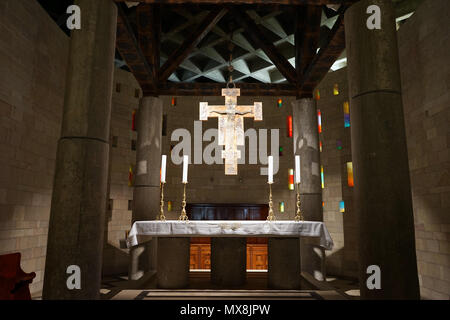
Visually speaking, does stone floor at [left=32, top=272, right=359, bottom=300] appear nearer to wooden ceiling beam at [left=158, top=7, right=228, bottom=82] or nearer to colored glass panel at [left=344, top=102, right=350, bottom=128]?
wooden ceiling beam at [left=158, top=7, right=228, bottom=82]

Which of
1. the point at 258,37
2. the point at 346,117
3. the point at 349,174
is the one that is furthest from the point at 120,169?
the point at 346,117

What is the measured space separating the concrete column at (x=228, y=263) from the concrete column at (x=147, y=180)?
6.05ft

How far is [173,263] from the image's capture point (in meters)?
6.05

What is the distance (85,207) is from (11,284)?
2388mm

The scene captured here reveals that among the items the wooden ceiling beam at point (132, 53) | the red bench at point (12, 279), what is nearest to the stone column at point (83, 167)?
the wooden ceiling beam at point (132, 53)

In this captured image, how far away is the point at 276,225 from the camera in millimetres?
5125

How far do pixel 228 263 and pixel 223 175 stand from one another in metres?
5.91

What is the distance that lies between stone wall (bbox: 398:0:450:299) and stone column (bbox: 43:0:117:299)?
5.65 meters

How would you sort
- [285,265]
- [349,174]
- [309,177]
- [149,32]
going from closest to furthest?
[285,265] → [149,32] → [309,177] → [349,174]

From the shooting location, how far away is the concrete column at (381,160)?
11.8 feet

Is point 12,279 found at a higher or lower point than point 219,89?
lower

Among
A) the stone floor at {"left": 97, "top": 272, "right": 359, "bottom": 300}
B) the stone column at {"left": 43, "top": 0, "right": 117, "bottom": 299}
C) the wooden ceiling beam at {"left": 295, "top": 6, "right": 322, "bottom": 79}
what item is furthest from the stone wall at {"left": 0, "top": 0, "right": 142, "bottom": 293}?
the wooden ceiling beam at {"left": 295, "top": 6, "right": 322, "bottom": 79}

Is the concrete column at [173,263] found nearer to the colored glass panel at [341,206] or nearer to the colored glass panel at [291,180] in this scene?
the colored glass panel at [341,206]

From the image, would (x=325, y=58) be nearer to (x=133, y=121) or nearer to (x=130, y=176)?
(x=133, y=121)
